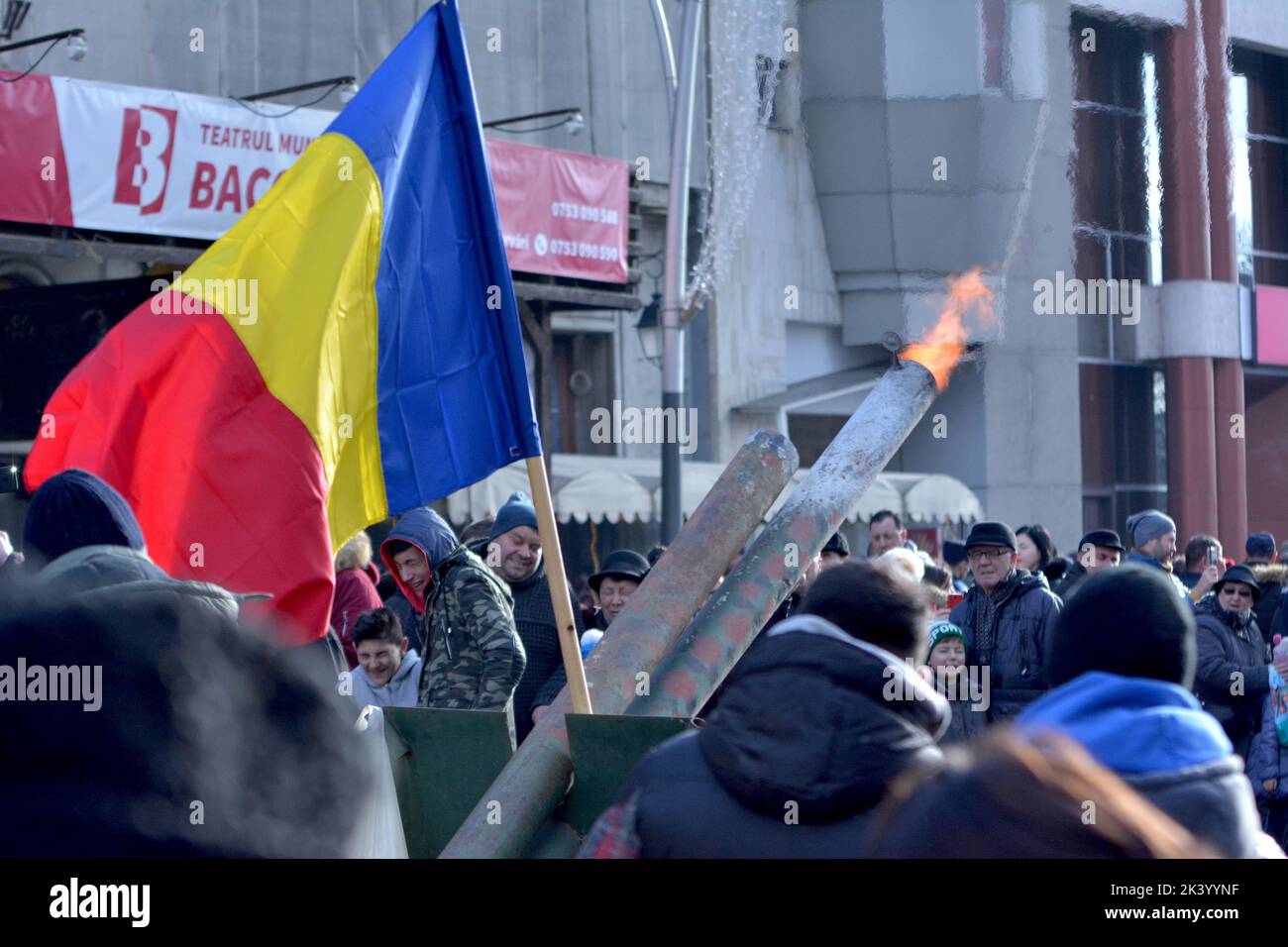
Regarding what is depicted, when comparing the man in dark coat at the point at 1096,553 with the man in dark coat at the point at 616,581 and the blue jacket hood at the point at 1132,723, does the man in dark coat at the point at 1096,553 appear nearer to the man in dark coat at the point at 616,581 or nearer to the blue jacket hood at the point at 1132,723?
the man in dark coat at the point at 616,581

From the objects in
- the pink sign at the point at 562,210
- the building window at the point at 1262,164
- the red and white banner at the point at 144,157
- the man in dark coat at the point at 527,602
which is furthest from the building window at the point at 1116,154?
the man in dark coat at the point at 527,602

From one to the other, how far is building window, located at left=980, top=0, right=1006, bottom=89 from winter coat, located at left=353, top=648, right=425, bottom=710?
54.3ft

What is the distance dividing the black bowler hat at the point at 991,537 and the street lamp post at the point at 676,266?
6.20m

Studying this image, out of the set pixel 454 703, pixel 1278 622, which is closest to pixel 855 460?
pixel 454 703

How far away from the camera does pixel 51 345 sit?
13.8 meters

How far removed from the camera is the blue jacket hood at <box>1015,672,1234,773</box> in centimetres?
231

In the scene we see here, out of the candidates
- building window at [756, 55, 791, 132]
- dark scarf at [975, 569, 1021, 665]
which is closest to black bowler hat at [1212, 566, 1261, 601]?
dark scarf at [975, 569, 1021, 665]

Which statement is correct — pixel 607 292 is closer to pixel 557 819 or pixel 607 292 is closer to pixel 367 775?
pixel 557 819

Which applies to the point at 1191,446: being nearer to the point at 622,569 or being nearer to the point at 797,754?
the point at 622,569

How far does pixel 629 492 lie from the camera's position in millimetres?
16609
